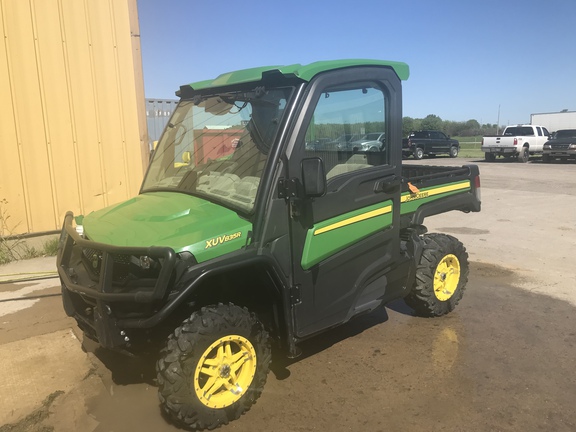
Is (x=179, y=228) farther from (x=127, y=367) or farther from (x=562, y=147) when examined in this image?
(x=562, y=147)

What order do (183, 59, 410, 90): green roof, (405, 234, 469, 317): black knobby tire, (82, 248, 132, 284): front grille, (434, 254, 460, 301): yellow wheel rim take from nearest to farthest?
(82, 248, 132, 284): front grille, (183, 59, 410, 90): green roof, (405, 234, 469, 317): black knobby tire, (434, 254, 460, 301): yellow wheel rim

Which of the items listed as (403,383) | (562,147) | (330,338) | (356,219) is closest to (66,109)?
(330,338)

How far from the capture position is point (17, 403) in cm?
340

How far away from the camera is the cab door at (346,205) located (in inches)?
129

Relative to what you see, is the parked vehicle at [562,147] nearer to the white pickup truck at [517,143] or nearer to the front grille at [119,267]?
the white pickup truck at [517,143]

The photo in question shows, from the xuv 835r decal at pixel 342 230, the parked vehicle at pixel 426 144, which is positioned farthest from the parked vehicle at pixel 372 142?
the parked vehicle at pixel 426 144

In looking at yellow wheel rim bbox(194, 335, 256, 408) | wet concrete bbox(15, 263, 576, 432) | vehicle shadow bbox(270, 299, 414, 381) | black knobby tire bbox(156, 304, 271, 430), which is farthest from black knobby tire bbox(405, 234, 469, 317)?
yellow wheel rim bbox(194, 335, 256, 408)

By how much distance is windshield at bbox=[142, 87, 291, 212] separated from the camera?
10.7 feet

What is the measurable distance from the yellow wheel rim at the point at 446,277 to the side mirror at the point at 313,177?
222cm

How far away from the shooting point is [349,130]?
144 inches

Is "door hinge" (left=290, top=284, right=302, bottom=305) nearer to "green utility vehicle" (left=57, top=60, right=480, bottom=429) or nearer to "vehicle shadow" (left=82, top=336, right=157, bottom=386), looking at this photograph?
"green utility vehicle" (left=57, top=60, right=480, bottom=429)

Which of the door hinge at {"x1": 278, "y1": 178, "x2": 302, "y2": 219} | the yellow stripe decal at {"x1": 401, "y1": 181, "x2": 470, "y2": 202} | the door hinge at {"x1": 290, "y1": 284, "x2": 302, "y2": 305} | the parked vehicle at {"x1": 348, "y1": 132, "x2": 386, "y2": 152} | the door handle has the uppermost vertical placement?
the parked vehicle at {"x1": 348, "y1": 132, "x2": 386, "y2": 152}

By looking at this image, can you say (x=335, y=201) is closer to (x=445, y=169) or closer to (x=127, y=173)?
(x=445, y=169)


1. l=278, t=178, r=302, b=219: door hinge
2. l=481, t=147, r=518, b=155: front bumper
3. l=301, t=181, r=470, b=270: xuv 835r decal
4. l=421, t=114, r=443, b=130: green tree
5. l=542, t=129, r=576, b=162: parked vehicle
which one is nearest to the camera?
l=278, t=178, r=302, b=219: door hinge
